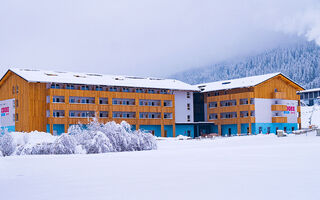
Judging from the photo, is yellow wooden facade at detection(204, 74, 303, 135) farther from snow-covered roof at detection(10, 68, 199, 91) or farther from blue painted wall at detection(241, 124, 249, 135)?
snow-covered roof at detection(10, 68, 199, 91)

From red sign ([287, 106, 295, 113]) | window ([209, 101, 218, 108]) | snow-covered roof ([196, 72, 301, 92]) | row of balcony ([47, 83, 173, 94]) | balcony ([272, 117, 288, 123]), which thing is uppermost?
snow-covered roof ([196, 72, 301, 92])

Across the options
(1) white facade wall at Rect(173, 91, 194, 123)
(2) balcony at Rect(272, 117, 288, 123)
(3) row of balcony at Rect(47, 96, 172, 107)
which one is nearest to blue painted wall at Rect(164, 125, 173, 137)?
(1) white facade wall at Rect(173, 91, 194, 123)

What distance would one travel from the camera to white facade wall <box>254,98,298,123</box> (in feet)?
276

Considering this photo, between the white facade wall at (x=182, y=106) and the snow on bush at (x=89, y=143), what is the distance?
47827mm

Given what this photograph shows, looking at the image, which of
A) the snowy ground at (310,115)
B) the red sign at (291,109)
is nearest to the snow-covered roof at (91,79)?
the red sign at (291,109)

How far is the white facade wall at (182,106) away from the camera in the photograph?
87125mm

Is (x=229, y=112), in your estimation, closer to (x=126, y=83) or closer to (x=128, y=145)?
(x=126, y=83)

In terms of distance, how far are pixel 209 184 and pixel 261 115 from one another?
73.8 m

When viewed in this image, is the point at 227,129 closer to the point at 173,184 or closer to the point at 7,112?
the point at 7,112

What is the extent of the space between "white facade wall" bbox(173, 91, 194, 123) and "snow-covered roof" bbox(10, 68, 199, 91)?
71.8 inches

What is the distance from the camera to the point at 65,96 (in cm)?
7212

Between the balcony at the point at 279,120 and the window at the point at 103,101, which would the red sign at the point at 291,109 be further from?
the window at the point at 103,101

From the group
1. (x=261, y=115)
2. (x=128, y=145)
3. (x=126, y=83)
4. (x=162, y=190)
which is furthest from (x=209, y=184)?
(x=261, y=115)

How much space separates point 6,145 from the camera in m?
34.3
